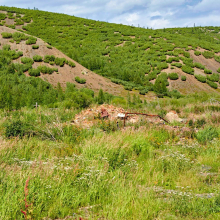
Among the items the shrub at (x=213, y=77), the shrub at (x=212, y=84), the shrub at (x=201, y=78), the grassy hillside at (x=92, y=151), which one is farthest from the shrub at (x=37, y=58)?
the shrub at (x=213, y=77)

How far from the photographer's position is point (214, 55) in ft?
121

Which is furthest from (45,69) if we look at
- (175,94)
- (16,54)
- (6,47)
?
(175,94)

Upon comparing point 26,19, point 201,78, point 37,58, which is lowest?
point 201,78

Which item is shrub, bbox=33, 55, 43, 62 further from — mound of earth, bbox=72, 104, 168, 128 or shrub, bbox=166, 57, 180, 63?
shrub, bbox=166, 57, 180, 63

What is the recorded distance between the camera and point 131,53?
36.3m

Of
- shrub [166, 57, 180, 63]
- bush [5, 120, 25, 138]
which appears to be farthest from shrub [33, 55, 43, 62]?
shrub [166, 57, 180, 63]

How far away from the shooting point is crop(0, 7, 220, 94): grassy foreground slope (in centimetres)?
2900

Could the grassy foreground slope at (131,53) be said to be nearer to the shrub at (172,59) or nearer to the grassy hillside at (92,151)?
the shrub at (172,59)

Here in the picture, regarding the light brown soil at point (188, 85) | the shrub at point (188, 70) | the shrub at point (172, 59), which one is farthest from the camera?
the shrub at point (172, 59)

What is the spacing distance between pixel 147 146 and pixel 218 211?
10.8 feet

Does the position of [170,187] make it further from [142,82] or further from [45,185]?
[142,82]

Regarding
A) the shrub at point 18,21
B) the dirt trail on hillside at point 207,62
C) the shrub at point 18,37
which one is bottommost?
the dirt trail on hillside at point 207,62

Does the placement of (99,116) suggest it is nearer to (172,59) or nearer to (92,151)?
(92,151)

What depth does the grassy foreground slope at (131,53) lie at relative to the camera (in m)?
29.0
